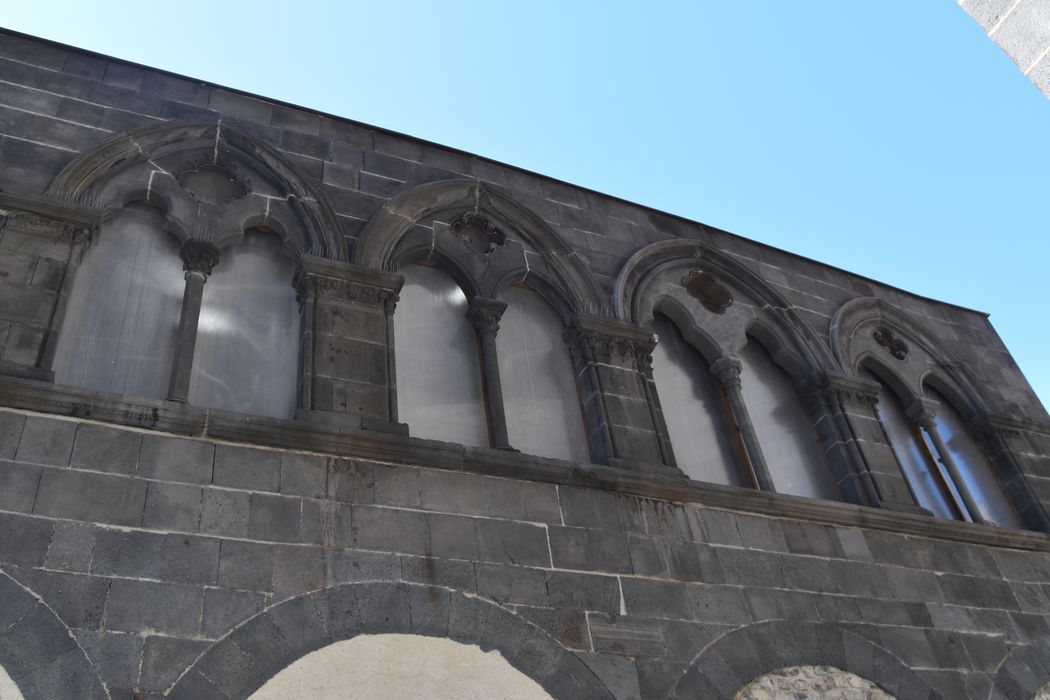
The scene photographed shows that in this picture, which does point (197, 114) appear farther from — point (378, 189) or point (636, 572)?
point (636, 572)

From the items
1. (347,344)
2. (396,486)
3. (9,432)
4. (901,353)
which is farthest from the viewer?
(901,353)

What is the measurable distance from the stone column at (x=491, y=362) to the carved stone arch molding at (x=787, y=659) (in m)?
2.05

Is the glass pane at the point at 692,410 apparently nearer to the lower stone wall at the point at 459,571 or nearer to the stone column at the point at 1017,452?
the lower stone wall at the point at 459,571

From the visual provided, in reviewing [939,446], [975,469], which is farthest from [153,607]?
[975,469]

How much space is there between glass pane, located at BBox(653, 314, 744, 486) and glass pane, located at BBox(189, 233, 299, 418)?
129 inches

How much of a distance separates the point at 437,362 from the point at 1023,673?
5.08m

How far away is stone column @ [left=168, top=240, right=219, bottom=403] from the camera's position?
6.72 m

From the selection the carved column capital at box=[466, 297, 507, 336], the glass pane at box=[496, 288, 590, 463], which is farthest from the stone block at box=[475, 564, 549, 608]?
the carved column capital at box=[466, 297, 507, 336]

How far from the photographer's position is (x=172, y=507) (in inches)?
227

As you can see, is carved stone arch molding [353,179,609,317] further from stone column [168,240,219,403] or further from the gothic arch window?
stone column [168,240,219,403]

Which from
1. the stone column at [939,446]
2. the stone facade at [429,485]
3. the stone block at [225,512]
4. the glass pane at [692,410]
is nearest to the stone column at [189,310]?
the stone facade at [429,485]

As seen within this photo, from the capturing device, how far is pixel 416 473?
21.7 ft

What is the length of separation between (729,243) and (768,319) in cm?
99

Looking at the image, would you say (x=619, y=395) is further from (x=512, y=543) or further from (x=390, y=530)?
(x=390, y=530)
